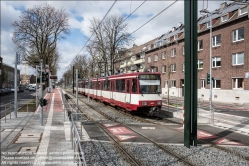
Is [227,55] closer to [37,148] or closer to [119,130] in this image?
[119,130]

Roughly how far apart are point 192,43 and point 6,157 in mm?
7091

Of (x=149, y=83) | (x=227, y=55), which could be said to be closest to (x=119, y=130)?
(x=149, y=83)

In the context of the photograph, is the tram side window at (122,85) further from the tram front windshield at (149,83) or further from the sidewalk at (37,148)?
the sidewalk at (37,148)

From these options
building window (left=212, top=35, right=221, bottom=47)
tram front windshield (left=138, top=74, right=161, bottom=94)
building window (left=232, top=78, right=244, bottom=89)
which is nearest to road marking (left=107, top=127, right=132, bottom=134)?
tram front windshield (left=138, top=74, right=161, bottom=94)

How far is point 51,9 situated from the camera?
94.0 ft

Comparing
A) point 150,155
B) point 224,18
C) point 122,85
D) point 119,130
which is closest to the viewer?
point 150,155

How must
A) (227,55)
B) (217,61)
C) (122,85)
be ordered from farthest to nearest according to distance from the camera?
1. (217,61)
2. (227,55)
3. (122,85)

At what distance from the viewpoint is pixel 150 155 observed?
313 inches

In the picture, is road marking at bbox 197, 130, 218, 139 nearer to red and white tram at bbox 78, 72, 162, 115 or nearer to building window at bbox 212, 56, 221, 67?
red and white tram at bbox 78, 72, 162, 115

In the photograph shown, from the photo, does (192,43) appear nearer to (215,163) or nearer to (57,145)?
(215,163)

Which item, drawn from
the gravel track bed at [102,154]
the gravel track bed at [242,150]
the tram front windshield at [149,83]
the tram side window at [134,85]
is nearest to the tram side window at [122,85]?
the tram side window at [134,85]

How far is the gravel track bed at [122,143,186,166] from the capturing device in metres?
7.19

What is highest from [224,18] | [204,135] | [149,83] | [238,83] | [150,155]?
[224,18]

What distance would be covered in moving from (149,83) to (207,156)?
29.6ft
